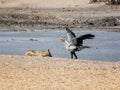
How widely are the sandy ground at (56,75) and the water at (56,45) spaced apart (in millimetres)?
3224

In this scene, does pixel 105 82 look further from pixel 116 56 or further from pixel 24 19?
pixel 24 19

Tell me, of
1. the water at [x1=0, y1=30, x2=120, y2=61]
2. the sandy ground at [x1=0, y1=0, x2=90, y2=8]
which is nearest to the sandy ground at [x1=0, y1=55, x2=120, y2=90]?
the water at [x1=0, y1=30, x2=120, y2=61]

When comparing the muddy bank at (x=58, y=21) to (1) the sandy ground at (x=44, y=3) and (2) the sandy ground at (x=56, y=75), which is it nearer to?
(1) the sandy ground at (x=44, y=3)

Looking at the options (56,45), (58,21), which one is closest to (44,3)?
(58,21)

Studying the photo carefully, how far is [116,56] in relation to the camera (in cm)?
1912

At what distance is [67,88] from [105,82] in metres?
1.02

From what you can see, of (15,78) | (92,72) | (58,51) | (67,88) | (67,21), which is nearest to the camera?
(67,88)

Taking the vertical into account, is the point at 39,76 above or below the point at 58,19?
above

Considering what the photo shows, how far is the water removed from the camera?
19.7m

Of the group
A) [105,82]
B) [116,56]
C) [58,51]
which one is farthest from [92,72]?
[58,51]

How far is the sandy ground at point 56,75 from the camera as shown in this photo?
11.5 m

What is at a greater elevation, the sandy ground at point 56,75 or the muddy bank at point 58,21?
the sandy ground at point 56,75

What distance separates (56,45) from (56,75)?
10404mm

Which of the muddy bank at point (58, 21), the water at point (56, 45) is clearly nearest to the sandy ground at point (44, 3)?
the muddy bank at point (58, 21)
